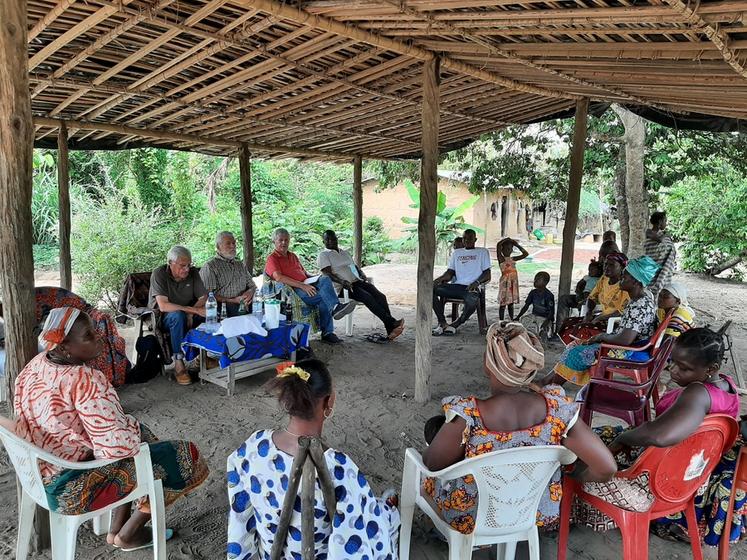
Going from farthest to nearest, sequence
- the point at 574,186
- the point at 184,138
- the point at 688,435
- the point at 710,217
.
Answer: the point at 710,217 → the point at 184,138 → the point at 574,186 → the point at 688,435

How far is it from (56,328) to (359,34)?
2.62 metres

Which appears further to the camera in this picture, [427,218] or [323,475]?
[427,218]

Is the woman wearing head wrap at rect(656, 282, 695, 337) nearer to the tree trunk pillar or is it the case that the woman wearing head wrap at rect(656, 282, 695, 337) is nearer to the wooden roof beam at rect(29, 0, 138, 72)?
the tree trunk pillar

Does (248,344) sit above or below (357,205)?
below

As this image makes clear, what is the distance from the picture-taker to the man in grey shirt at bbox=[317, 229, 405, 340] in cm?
678

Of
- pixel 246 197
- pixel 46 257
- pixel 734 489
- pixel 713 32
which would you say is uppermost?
pixel 713 32

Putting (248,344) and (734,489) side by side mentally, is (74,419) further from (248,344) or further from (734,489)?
(734,489)

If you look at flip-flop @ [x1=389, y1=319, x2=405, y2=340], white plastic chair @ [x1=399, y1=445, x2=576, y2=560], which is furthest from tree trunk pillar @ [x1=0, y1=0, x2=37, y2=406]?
flip-flop @ [x1=389, y1=319, x2=405, y2=340]

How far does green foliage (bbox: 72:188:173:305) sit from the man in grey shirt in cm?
518

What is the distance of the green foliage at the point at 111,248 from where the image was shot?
1003cm

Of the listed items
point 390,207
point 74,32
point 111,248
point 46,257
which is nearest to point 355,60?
point 74,32

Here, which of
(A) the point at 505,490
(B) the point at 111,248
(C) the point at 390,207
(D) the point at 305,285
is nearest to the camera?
(A) the point at 505,490

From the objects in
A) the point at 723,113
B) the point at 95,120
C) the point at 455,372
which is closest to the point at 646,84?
the point at 723,113

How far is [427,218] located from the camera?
4.36m
